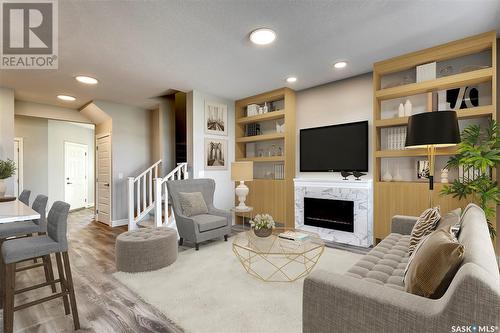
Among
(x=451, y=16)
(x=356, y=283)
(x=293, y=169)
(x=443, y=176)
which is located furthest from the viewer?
(x=293, y=169)

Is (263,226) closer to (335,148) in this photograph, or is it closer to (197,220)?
(197,220)

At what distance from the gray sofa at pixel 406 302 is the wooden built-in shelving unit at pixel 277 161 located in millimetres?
3158

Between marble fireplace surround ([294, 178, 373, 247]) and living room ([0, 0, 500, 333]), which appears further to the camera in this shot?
marble fireplace surround ([294, 178, 373, 247])

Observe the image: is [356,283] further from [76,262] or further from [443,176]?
[76,262]

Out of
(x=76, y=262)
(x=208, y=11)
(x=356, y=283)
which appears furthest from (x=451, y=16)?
(x=76, y=262)

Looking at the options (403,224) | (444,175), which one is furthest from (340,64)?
(403,224)

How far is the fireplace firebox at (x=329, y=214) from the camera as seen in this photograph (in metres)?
3.97

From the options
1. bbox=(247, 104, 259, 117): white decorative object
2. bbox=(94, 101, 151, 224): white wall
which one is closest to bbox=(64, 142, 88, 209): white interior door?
bbox=(94, 101, 151, 224): white wall

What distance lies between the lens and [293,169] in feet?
16.0

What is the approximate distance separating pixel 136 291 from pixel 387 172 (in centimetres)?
364

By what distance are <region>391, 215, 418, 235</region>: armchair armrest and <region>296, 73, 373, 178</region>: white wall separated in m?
1.38

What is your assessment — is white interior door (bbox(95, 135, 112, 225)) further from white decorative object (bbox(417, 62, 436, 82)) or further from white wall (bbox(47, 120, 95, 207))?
white decorative object (bbox(417, 62, 436, 82))

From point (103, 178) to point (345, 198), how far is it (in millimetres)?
5392

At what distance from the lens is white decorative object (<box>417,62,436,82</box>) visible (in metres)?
3.19
